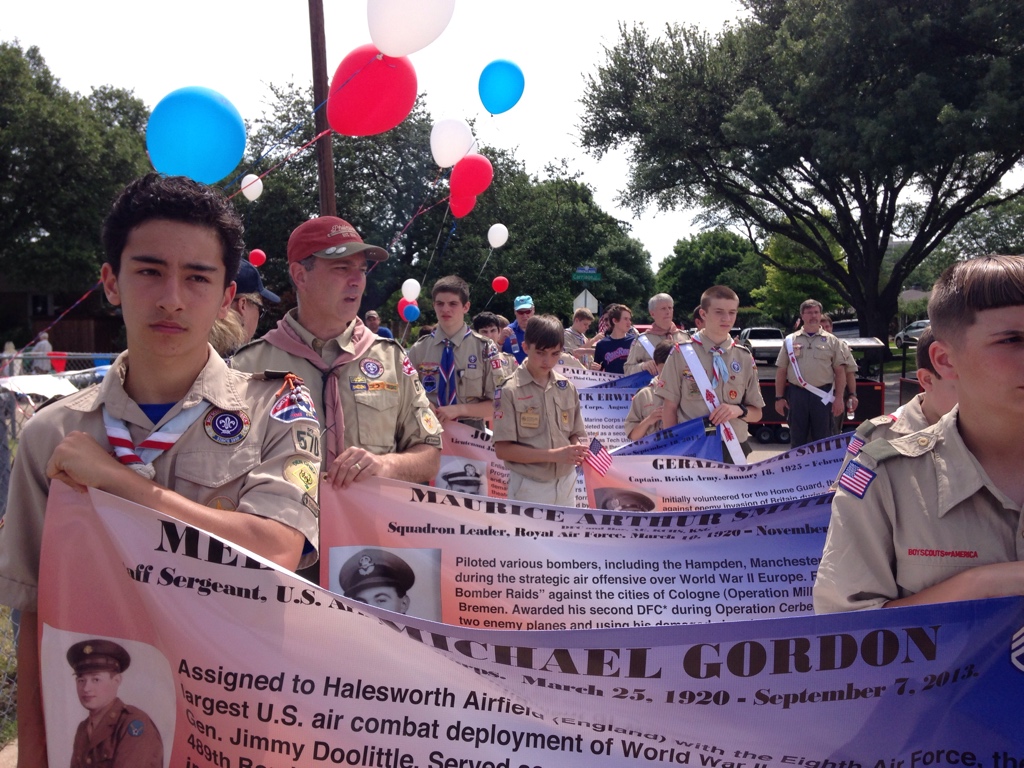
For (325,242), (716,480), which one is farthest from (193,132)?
(716,480)

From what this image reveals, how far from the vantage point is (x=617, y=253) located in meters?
78.1

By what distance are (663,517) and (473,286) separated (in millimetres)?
34162

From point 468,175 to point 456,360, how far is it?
158 inches

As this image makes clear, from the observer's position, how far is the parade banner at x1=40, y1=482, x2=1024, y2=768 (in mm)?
1846

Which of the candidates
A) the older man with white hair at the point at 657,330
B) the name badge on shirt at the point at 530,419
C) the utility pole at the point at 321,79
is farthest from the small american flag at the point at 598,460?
the utility pole at the point at 321,79

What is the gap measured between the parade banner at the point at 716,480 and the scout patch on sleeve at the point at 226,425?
3.50 metres

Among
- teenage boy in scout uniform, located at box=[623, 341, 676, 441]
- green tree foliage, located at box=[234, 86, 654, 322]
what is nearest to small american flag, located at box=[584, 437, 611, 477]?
teenage boy in scout uniform, located at box=[623, 341, 676, 441]

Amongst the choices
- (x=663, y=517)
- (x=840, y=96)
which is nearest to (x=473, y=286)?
(x=840, y=96)

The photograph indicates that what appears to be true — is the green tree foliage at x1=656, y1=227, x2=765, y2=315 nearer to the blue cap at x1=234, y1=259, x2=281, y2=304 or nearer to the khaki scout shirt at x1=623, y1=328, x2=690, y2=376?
the khaki scout shirt at x1=623, y1=328, x2=690, y2=376

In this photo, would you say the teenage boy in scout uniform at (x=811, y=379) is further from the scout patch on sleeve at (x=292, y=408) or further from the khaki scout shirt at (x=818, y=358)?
the scout patch on sleeve at (x=292, y=408)

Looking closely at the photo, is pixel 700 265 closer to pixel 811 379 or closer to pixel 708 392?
pixel 811 379

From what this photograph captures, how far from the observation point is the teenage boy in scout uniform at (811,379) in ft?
36.2

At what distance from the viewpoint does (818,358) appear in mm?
11047

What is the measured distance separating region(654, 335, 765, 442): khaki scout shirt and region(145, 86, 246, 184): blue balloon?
12.7 feet
